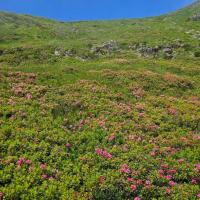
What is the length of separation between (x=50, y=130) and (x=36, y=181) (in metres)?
5.51

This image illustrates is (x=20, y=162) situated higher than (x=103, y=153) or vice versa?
(x=20, y=162)

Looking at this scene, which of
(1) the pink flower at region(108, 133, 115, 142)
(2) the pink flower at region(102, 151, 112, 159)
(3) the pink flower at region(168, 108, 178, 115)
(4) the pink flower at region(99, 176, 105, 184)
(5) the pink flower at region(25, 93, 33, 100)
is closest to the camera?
(4) the pink flower at region(99, 176, 105, 184)

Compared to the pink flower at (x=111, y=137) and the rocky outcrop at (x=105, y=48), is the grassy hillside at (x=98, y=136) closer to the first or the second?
the pink flower at (x=111, y=137)

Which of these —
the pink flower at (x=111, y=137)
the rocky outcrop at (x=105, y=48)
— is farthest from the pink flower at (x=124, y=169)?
the rocky outcrop at (x=105, y=48)

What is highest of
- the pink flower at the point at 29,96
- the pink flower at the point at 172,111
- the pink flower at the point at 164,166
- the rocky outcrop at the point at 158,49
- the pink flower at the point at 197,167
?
the rocky outcrop at the point at 158,49

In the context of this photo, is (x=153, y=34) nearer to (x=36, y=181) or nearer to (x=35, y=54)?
(x=35, y=54)

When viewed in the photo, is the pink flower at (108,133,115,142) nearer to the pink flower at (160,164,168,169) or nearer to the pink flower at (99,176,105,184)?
the pink flower at (160,164,168,169)

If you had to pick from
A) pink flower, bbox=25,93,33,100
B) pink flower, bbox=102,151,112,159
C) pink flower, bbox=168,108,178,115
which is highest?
pink flower, bbox=25,93,33,100

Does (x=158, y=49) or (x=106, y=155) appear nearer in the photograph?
(x=106, y=155)

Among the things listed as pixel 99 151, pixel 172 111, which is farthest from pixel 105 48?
pixel 99 151

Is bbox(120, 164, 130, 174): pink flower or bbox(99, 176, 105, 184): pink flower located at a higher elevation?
bbox(120, 164, 130, 174): pink flower

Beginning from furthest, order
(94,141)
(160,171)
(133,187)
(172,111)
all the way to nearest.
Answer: (172,111)
(94,141)
(160,171)
(133,187)

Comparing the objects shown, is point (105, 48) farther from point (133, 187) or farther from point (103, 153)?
point (133, 187)

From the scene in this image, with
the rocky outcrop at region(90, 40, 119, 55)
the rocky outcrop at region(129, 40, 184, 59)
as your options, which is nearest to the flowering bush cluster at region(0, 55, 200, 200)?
the rocky outcrop at region(129, 40, 184, 59)
